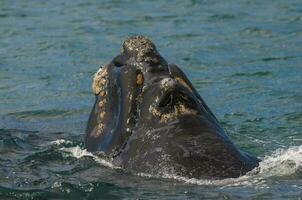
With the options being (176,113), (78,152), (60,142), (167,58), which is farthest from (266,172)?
(167,58)

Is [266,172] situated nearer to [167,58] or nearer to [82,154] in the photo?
[82,154]

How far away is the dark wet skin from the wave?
0.05 meters

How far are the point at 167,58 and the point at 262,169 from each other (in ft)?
28.0

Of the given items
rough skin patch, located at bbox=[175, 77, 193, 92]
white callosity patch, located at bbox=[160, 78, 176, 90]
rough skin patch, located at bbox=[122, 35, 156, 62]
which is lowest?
rough skin patch, located at bbox=[175, 77, 193, 92]

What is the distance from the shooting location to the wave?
7266 mm

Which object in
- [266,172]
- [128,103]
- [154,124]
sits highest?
[128,103]

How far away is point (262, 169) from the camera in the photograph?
7.69m

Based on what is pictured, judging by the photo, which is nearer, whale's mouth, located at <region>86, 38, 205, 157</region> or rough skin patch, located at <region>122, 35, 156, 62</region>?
whale's mouth, located at <region>86, 38, 205, 157</region>

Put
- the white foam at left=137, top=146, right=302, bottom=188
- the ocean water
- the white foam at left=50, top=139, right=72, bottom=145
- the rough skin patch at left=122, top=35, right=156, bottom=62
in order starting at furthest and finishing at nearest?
the white foam at left=50, top=139, right=72, bottom=145 < the rough skin patch at left=122, top=35, right=156, bottom=62 < the ocean water < the white foam at left=137, top=146, right=302, bottom=188

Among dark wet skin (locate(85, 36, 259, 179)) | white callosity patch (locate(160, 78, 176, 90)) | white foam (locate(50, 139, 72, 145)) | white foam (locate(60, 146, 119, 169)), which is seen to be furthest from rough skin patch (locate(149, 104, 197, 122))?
white foam (locate(50, 139, 72, 145))

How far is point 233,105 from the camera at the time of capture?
12672 millimetres

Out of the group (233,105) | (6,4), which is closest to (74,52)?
(233,105)

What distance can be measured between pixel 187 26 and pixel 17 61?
14.1ft

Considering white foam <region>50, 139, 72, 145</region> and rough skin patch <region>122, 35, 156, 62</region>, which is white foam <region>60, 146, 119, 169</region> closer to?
white foam <region>50, 139, 72, 145</region>
